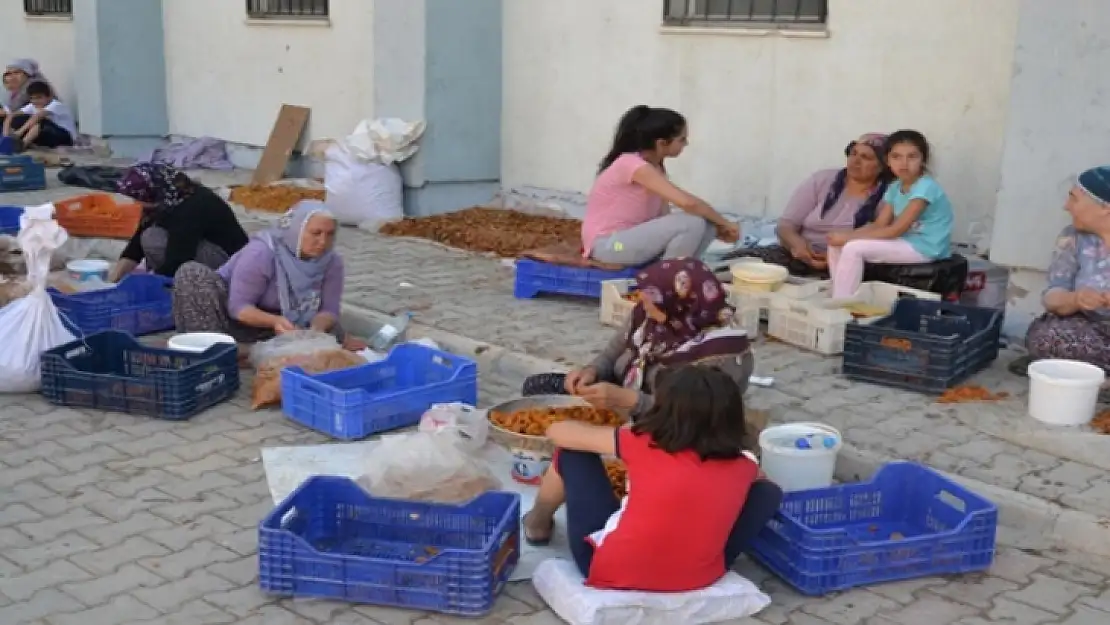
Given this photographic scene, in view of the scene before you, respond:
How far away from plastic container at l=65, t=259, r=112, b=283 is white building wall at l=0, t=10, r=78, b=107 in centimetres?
936

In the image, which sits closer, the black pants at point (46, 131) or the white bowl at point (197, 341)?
the white bowl at point (197, 341)

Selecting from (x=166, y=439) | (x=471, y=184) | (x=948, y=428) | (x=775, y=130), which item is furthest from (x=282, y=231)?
(x=471, y=184)

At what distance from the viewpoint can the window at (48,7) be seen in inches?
658

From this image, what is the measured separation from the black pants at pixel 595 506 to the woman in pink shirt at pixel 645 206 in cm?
357

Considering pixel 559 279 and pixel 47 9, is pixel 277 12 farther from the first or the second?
pixel 559 279

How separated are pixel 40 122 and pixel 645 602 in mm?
13511

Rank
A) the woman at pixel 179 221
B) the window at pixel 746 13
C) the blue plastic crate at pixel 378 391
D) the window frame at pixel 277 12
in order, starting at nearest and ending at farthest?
the blue plastic crate at pixel 378 391
the woman at pixel 179 221
the window at pixel 746 13
the window frame at pixel 277 12

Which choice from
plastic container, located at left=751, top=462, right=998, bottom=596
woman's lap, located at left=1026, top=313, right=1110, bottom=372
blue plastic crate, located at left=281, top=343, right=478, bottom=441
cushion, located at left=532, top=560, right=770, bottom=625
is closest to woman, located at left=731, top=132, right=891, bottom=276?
woman's lap, located at left=1026, top=313, right=1110, bottom=372

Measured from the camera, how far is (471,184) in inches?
440

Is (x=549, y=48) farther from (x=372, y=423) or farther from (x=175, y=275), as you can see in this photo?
(x=372, y=423)

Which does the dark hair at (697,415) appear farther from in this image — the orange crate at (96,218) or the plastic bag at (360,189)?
the plastic bag at (360,189)

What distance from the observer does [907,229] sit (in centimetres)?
723

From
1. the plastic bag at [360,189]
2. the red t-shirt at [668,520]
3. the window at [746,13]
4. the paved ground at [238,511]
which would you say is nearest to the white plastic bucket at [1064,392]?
the paved ground at [238,511]

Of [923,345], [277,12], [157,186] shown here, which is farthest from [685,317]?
[277,12]
